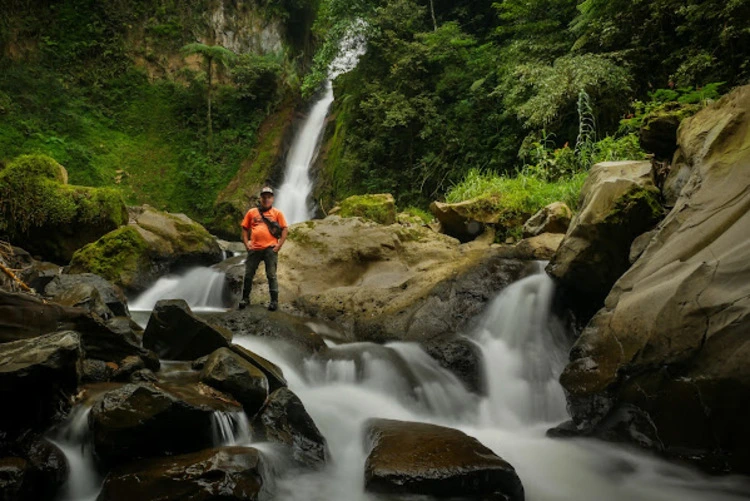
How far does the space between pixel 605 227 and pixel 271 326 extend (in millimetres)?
4631

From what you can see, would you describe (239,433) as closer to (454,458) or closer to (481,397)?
(454,458)

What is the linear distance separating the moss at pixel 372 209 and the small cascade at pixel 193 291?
3.73 meters

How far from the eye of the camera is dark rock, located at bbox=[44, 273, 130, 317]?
5861 millimetres

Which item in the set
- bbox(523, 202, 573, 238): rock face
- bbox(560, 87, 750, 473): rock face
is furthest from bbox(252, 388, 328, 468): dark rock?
bbox(523, 202, 573, 238): rock face

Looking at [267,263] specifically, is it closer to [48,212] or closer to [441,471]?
[441,471]

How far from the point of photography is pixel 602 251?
18.8 feet

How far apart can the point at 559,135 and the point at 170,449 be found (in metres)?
12.6

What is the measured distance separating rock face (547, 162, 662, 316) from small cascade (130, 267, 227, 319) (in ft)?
20.0

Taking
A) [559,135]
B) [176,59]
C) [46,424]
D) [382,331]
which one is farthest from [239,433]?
[176,59]

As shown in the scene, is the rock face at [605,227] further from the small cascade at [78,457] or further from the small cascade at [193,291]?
the small cascade at [193,291]

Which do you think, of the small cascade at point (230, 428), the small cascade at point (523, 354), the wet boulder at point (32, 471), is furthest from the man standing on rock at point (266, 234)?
the wet boulder at point (32, 471)

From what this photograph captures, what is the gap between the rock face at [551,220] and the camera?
8438 mm

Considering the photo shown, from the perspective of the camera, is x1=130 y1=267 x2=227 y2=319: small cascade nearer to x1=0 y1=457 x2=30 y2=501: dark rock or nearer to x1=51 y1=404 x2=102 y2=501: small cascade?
x1=51 y1=404 x2=102 y2=501: small cascade

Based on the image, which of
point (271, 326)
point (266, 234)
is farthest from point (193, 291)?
point (271, 326)
